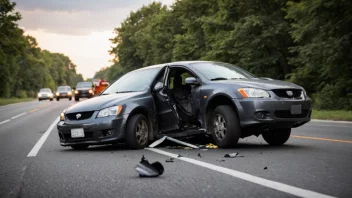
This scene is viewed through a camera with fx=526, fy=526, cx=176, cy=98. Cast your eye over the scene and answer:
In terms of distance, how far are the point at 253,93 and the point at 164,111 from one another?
1915 mm

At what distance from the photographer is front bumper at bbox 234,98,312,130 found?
28.5 ft

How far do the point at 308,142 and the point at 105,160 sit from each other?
4.29 metres

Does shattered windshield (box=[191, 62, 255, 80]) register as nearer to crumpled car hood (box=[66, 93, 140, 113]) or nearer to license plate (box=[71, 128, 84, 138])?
crumpled car hood (box=[66, 93, 140, 113])

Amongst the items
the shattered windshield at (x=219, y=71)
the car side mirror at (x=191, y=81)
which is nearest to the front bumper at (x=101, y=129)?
the car side mirror at (x=191, y=81)

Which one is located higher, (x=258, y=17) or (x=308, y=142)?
(x=258, y=17)

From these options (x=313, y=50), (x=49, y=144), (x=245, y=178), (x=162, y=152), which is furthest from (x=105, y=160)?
(x=313, y=50)

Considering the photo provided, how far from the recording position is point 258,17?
1212 inches

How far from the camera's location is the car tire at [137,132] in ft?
31.0

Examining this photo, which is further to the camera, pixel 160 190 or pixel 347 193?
pixel 160 190

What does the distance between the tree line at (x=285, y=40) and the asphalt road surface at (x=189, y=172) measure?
1270cm

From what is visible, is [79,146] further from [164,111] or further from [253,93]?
[253,93]

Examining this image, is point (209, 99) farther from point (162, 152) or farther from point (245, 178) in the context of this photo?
point (245, 178)

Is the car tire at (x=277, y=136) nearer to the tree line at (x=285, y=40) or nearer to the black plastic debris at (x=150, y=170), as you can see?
the black plastic debris at (x=150, y=170)

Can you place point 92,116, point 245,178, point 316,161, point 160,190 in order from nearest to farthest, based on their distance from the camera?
1. point 160,190
2. point 245,178
3. point 316,161
4. point 92,116
